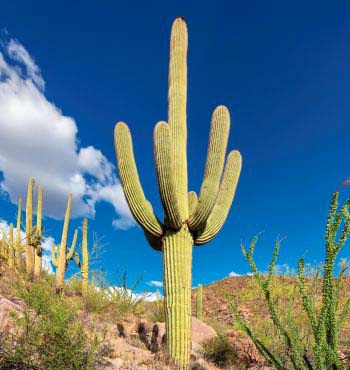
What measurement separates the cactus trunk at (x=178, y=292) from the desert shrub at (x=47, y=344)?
6.37ft

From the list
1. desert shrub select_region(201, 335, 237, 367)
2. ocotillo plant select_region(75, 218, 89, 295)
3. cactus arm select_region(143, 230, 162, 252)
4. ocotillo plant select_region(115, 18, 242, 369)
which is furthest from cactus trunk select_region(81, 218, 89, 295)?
ocotillo plant select_region(115, 18, 242, 369)

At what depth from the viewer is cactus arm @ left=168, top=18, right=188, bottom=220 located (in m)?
7.53

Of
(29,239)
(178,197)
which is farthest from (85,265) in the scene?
(178,197)

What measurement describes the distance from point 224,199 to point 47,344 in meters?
4.69

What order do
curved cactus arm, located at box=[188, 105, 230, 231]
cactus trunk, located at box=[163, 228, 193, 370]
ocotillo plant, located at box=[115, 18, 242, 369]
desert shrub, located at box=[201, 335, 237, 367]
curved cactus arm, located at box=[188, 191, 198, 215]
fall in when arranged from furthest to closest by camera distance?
1. desert shrub, located at box=[201, 335, 237, 367]
2. curved cactus arm, located at box=[188, 191, 198, 215]
3. curved cactus arm, located at box=[188, 105, 230, 231]
4. ocotillo plant, located at box=[115, 18, 242, 369]
5. cactus trunk, located at box=[163, 228, 193, 370]

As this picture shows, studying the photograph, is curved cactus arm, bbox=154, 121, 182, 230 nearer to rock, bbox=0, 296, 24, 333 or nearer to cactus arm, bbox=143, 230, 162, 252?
cactus arm, bbox=143, 230, 162, 252

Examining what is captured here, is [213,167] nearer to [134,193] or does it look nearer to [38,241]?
[134,193]

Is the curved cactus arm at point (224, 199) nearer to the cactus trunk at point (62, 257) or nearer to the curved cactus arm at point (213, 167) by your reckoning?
the curved cactus arm at point (213, 167)

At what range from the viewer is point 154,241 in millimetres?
7645

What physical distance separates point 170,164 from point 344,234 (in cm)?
488

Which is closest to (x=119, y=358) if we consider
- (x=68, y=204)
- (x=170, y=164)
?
(x=170, y=164)

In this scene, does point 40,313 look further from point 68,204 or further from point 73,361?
point 68,204

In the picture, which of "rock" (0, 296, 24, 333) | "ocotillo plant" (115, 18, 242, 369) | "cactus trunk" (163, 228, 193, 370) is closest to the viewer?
"rock" (0, 296, 24, 333)

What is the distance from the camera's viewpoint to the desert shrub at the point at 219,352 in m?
8.35
